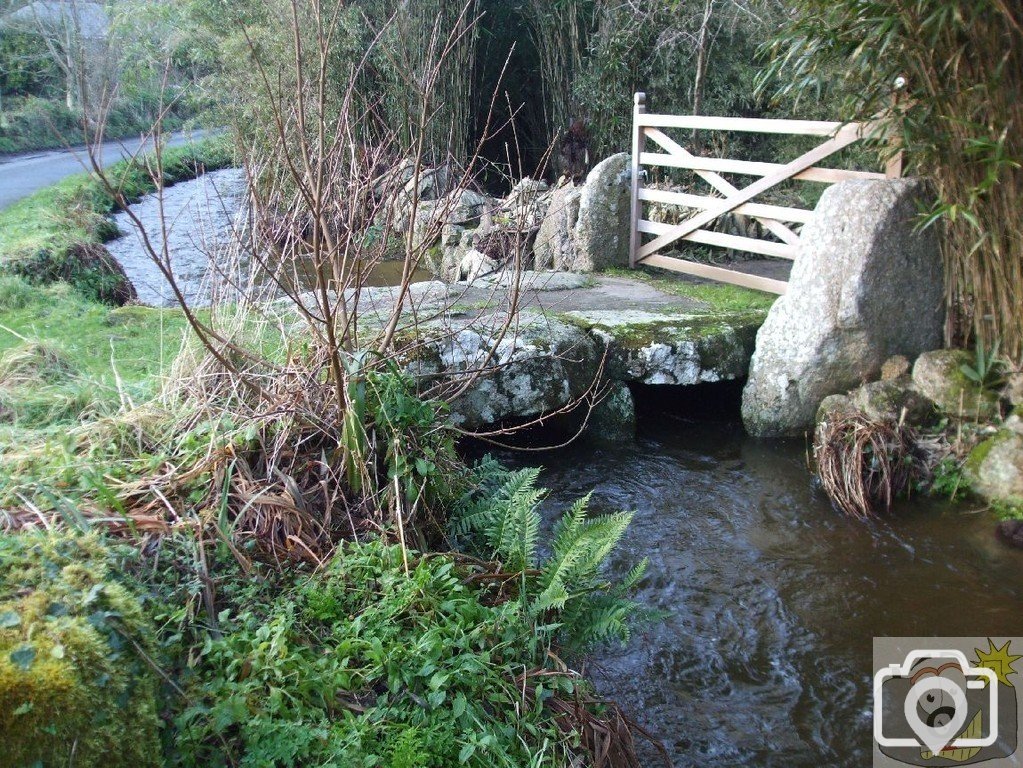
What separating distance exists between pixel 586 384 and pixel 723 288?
2037 millimetres

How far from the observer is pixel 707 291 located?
6.98 metres

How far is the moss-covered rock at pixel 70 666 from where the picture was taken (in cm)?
164

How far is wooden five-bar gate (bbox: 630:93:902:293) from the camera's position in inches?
238

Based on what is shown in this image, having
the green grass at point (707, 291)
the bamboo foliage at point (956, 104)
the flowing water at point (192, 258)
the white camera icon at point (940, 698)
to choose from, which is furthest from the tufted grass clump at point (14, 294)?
the white camera icon at point (940, 698)

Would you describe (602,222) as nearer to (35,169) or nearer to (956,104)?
(956,104)

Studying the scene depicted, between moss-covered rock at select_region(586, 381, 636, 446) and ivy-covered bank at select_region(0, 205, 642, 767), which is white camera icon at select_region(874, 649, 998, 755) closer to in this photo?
ivy-covered bank at select_region(0, 205, 642, 767)

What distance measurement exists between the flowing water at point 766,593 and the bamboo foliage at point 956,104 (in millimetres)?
1459

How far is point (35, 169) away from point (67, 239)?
11.0 meters

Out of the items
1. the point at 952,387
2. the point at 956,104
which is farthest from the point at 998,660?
the point at 956,104

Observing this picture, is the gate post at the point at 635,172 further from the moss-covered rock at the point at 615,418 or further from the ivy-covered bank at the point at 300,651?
the ivy-covered bank at the point at 300,651

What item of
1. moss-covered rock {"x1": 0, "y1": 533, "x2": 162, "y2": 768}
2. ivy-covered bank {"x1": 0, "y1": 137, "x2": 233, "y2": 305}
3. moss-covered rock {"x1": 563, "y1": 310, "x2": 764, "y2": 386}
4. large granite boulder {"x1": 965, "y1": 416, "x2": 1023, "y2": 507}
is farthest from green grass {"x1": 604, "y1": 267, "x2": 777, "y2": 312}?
moss-covered rock {"x1": 0, "y1": 533, "x2": 162, "y2": 768}

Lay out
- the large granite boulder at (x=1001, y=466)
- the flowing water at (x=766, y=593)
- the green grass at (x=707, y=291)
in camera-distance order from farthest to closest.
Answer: the green grass at (x=707, y=291) < the large granite boulder at (x=1001, y=466) < the flowing water at (x=766, y=593)

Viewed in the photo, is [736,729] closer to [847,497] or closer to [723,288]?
[847,497]

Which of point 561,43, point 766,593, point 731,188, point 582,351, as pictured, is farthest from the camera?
point 561,43
